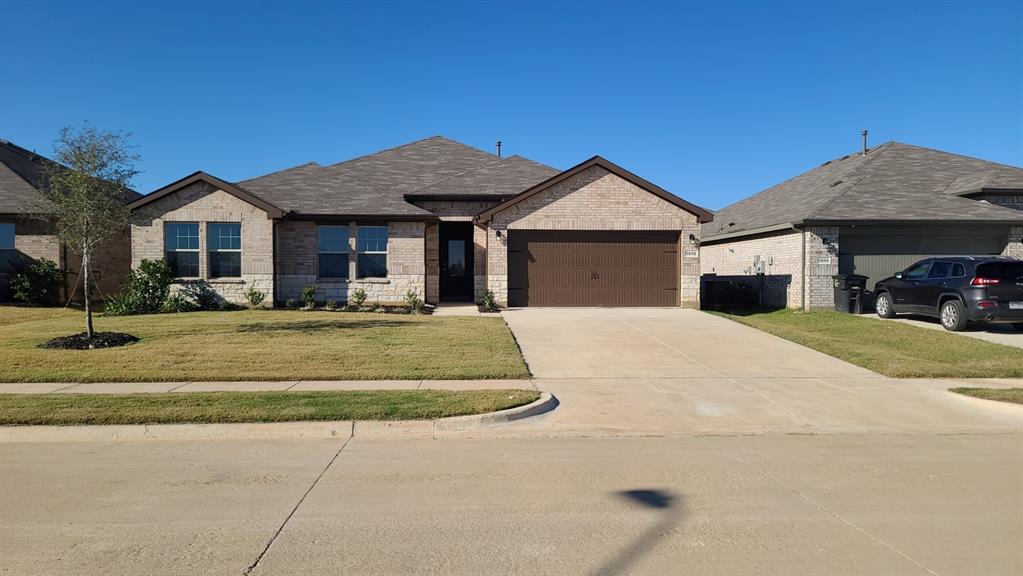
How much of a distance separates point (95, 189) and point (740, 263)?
21.8m

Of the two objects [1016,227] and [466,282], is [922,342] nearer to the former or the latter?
[1016,227]

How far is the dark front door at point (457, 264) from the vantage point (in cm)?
2278

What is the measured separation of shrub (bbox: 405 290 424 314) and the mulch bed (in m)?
7.70

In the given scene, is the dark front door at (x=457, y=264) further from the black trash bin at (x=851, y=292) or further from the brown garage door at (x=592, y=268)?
the black trash bin at (x=851, y=292)

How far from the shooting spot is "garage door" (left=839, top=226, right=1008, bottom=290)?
63.3ft

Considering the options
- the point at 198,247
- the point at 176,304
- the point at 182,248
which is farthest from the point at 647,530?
the point at 182,248

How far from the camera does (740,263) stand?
2477 centimetres

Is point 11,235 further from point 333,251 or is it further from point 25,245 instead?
point 333,251

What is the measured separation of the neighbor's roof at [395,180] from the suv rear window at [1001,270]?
13.7 meters

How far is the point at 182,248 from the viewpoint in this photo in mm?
18859

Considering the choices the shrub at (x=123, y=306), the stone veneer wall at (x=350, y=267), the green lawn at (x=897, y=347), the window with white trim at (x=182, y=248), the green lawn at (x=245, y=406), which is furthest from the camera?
the stone veneer wall at (x=350, y=267)

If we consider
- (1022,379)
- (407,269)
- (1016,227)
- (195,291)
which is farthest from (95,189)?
(1016,227)

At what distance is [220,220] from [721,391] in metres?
16.0

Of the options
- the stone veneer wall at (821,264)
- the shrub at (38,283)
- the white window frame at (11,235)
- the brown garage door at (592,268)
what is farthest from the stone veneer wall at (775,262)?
the white window frame at (11,235)
